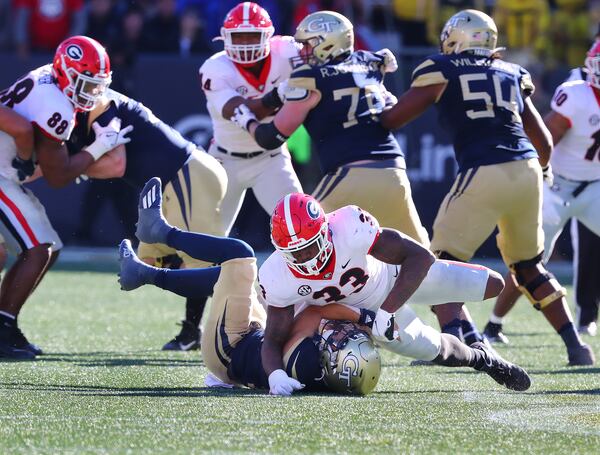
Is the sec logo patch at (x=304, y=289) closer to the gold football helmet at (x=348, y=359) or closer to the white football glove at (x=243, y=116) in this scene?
the gold football helmet at (x=348, y=359)

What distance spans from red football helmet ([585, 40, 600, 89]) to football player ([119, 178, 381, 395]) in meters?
2.95

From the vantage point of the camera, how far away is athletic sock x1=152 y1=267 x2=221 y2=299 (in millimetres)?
5512

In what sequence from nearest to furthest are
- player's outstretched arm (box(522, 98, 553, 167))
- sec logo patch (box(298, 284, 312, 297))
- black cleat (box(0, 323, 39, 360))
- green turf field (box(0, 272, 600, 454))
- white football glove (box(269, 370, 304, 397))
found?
green turf field (box(0, 272, 600, 454)), white football glove (box(269, 370, 304, 397)), sec logo patch (box(298, 284, 312, 297)), black cleat (box(0, 323, 39, 360)), player's outstretched arm (box(522, 98, 553, 167))

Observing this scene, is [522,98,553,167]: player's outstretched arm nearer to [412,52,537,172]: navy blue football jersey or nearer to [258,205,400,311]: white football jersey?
[412,52,537,172]: navy blue football jersey

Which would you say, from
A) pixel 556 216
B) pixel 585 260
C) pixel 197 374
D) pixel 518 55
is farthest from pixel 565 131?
pixel 518 55

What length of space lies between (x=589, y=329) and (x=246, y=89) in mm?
2827

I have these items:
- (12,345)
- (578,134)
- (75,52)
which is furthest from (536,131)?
(12,345)

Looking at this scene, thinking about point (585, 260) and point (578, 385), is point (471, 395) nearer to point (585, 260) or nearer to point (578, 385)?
point (578, 385)

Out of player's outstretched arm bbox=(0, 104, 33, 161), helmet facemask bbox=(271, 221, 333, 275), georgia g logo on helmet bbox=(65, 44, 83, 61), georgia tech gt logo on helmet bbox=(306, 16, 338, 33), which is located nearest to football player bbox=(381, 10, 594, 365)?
georgia tech gt logo on helmet bbox=(306, 16, 338, 33)

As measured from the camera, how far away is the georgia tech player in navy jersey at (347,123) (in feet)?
21.3

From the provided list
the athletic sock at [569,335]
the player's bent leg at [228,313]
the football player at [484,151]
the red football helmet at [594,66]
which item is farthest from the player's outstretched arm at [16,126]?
the red football helmet at [594,66]

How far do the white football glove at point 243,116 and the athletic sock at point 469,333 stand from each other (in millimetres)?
1741

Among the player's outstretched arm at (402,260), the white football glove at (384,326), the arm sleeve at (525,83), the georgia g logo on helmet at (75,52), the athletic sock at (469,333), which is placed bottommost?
the athletic sock at (469,333)

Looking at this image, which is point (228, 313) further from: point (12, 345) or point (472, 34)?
point (472, 34)
